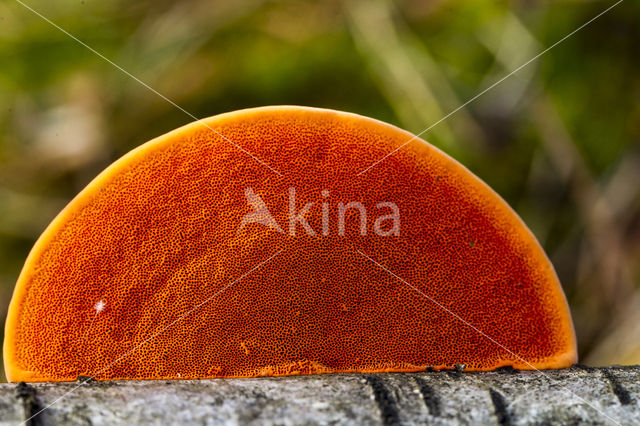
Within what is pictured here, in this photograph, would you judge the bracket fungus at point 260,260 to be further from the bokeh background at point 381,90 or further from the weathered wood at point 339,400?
the bokeh background at point 381,90

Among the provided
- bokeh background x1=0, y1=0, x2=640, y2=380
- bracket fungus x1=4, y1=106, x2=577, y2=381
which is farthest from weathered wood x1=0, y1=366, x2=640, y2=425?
bokeh background x1=0, y1=0, x2=640, y2=380

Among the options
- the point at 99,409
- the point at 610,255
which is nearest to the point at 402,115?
the point at 610,255

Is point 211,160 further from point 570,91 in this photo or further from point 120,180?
point 570,91

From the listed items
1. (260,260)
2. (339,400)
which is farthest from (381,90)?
(339,400)

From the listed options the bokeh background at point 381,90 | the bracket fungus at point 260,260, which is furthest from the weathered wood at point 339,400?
the bokeh background at point 381,90

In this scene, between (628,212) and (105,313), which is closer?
(105,313)

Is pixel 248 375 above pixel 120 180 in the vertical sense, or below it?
below
